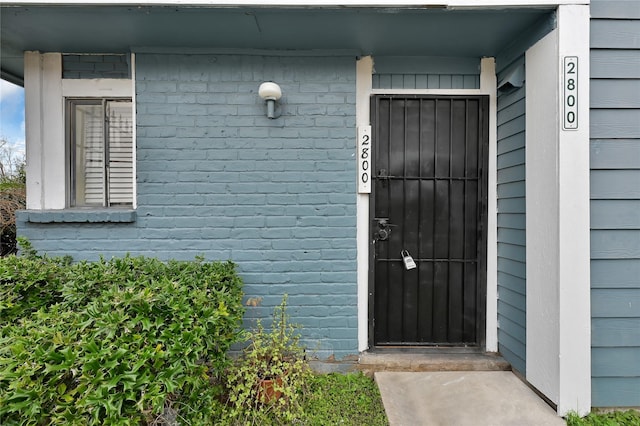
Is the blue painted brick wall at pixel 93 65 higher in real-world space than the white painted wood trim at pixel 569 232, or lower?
higher

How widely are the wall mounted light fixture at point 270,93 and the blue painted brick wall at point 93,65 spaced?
3.95 feet

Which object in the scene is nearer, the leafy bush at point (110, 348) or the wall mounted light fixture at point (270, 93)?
the leafy bush at point (110, 348)

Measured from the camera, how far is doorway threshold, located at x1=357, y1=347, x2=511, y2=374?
2.51m

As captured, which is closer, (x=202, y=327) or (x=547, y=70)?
(x=202, y=327)

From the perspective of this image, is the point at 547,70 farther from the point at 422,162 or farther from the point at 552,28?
the point at 422,162

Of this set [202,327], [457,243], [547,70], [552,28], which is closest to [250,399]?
[202,327]

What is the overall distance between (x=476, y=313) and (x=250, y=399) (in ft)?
6.23

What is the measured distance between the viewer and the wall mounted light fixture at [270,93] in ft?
7.79

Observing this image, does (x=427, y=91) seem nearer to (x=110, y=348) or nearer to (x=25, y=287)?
(x=110, y=348)

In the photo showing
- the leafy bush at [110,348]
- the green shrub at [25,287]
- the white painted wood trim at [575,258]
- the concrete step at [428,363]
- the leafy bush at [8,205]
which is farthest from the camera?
the leafy bush at [8,205]

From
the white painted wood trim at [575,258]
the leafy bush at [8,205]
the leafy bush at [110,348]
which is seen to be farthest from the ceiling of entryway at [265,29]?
the leafy bush at [110,348]

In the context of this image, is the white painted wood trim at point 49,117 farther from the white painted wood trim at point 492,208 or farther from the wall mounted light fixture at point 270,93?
the white painted wood trim at point 492,208

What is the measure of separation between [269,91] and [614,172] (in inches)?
92.2

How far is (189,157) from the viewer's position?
2.54 meters
